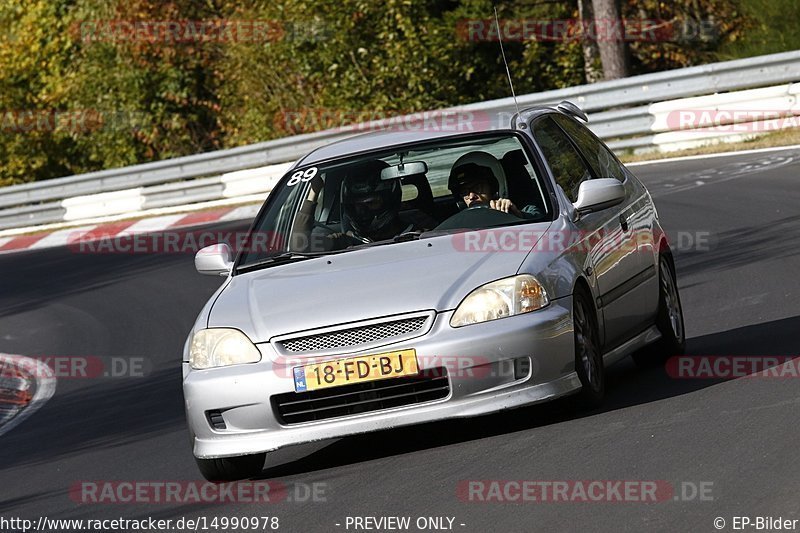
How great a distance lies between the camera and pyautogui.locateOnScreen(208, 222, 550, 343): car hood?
262 inches

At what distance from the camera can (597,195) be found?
24.6 ft

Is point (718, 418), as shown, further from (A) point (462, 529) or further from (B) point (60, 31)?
(B) point (60, 31)

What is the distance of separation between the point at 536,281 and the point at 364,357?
0.86 metres

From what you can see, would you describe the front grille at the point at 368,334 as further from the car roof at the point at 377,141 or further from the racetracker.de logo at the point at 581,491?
the car roof at the point at 377,141

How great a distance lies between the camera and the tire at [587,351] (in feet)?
22.8

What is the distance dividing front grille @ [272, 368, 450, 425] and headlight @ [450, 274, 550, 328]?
11.4 inches

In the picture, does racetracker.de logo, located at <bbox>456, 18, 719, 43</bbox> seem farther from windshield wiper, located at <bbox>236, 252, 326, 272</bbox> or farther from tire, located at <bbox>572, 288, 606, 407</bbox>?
tire, located at <bbox>572, 288, 606, 407</bbox>

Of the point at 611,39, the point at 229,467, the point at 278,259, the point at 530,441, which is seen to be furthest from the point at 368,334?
the point at 611,39

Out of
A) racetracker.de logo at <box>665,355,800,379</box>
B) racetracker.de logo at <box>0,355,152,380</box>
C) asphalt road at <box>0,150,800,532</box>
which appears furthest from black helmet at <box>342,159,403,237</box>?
racetracker.de logo at <box>0,355,152,380</box>

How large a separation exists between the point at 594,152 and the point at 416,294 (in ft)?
8.06

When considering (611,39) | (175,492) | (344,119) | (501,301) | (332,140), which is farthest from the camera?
(344,119)

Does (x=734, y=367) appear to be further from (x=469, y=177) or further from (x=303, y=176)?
(x=303, y=176)

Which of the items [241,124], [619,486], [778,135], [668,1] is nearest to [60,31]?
[241,124]

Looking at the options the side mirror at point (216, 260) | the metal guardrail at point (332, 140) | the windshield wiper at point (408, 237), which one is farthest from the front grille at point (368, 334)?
the metal guardrail at point (332, 140)
